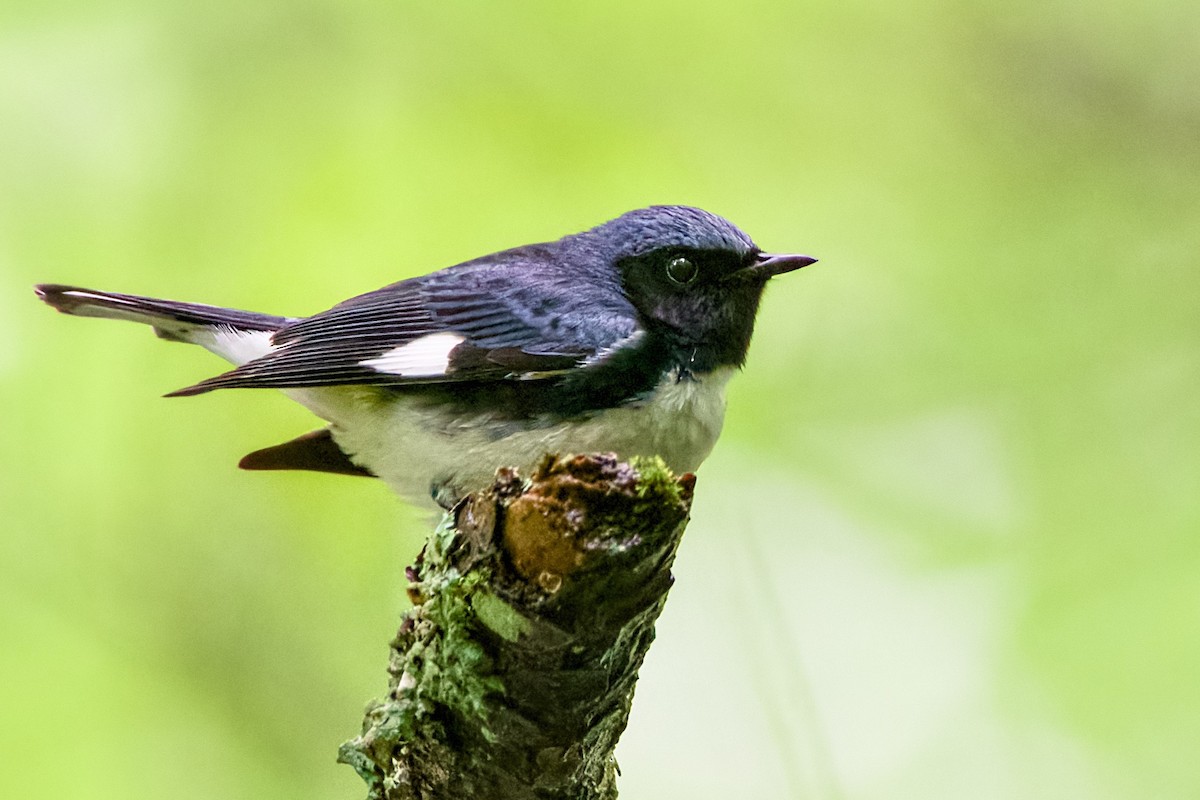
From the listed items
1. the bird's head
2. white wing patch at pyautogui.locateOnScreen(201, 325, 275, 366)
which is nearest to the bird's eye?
the bird's head

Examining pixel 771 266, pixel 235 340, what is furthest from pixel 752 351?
pixel 235 340

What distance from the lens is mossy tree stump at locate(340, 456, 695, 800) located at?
144 centimetres

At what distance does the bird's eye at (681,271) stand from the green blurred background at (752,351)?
2.69ft

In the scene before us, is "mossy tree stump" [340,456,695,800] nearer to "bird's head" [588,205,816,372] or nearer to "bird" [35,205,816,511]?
"bird" [35,205,816,511]

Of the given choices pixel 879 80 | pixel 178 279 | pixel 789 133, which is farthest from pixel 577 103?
pixel 178 279

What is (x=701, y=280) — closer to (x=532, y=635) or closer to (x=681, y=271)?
(x=681, y=271)

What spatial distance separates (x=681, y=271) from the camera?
263 cm

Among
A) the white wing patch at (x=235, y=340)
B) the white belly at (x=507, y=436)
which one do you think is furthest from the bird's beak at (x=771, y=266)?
the white wing patch at (x=235, y=340)

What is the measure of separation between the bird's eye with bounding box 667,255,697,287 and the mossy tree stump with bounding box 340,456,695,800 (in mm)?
1105

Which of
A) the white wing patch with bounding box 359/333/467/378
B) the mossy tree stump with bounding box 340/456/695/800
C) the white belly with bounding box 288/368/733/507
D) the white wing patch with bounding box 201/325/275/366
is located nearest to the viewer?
the mossy tree stump with bounding box 340/456/695/800

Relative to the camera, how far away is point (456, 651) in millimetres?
1585

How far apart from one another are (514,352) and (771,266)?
0.67 m

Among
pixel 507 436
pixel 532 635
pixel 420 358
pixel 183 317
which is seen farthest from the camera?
pixel 183 317

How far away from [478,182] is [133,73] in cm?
126
